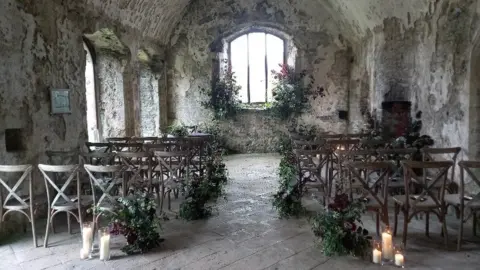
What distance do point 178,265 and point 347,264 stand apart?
1.40 meters

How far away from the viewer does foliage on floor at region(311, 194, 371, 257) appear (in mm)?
3209

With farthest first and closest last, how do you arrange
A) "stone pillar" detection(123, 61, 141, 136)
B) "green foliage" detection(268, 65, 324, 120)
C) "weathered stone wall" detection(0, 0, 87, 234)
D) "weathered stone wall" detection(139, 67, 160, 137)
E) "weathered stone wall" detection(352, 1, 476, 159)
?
1. "green foliage" detection(268, 65, 324, 120)
2. "weathered stone wall" detection(139, 67, 160, 137)
3. "stone pillar" detection(123, 61, 141, 136)
4. "weathered stone wall" detection(352, 1, 476, 159)
5. "weathered stone wall" detection(0, 0, 87, 234)

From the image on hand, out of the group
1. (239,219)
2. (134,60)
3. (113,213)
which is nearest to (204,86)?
(134,60)

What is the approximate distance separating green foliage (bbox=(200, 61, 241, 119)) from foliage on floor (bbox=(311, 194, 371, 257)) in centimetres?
681

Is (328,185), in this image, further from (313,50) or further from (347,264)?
(313,50)

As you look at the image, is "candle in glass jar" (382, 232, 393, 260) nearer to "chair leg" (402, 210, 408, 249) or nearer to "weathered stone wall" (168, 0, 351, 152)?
"chair leg" (402, 210, 408, 249)

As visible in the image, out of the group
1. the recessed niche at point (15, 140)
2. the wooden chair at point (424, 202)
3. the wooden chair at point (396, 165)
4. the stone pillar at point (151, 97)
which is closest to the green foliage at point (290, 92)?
the stone pillar at point (151, 97)

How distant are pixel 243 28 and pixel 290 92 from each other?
216cm

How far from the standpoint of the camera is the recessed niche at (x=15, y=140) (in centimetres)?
430

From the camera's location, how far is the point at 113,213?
344 centimetres

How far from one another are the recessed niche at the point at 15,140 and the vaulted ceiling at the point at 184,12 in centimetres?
232

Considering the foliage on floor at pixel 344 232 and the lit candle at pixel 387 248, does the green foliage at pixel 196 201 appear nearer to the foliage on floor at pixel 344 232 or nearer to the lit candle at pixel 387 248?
the foliage on floor at pixel 344 232

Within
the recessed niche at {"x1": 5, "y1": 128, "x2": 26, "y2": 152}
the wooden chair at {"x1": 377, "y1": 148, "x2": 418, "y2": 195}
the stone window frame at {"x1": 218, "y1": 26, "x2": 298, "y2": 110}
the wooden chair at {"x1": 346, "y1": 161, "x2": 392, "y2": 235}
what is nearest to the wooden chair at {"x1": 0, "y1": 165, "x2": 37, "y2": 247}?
the recessed niche at {"x1": 5, "y1": 128, "x2": 26, "y2": 152}

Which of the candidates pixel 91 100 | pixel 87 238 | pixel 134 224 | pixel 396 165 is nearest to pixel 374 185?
pixel 396 165
